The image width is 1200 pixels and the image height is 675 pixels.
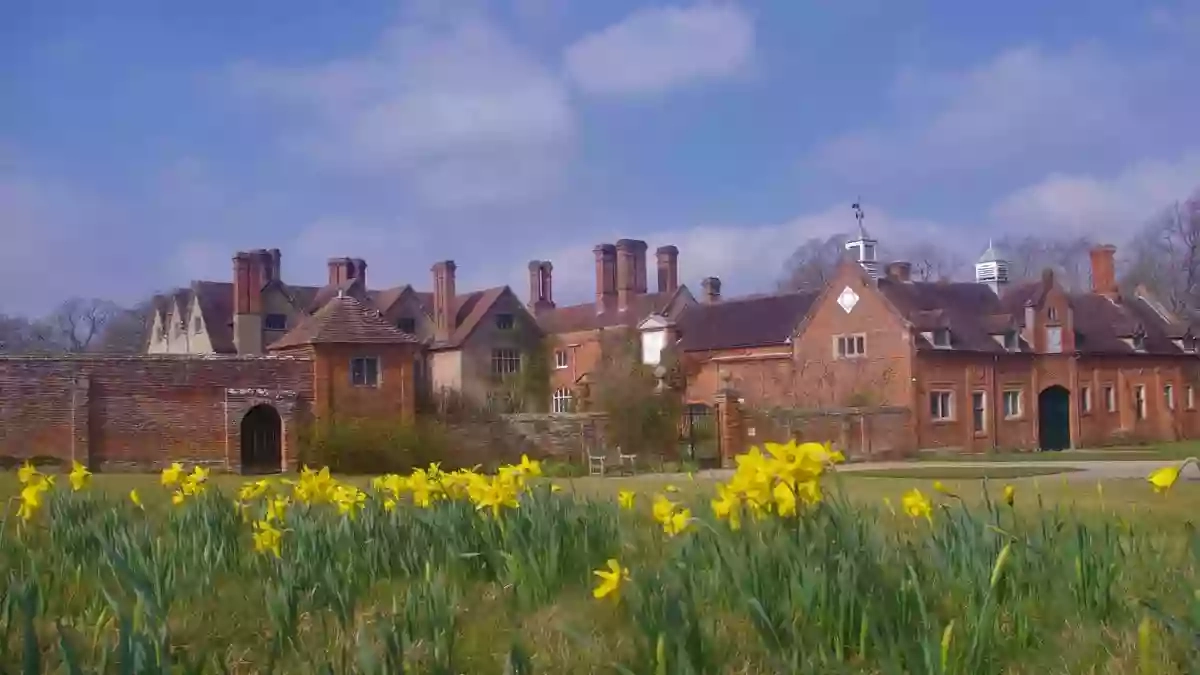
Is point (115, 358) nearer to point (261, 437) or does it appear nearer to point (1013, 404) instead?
point (261, 437)

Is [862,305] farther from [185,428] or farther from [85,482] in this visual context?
[85,482]

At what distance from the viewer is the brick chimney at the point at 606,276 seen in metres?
64.4

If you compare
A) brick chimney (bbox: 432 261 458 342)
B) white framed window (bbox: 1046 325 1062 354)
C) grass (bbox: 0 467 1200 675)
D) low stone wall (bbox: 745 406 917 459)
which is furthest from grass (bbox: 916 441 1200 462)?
grass (bbox: 0 467 1200 675)

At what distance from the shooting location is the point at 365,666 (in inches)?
150

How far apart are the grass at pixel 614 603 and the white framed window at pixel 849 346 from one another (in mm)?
36998

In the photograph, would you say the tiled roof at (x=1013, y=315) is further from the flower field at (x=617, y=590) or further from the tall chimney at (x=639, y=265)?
the flower field at (x=617, y=590)

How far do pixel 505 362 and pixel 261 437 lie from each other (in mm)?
26102

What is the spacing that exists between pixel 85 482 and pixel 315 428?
878 inches

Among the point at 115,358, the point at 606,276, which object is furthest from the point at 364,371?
the point at 606,276

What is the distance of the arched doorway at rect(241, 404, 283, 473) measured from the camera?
109ft

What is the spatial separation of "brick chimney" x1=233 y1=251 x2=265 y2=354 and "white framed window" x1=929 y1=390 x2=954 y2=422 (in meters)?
29.9

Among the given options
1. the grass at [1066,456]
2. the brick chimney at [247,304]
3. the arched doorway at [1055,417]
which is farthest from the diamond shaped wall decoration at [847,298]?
the brick chimney at [247,304]

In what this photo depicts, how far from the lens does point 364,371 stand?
33.7 meters

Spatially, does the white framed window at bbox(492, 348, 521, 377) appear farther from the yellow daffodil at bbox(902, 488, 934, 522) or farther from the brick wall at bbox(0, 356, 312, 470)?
the yellow daffodil at bbox(902, 488, 934, 522)
